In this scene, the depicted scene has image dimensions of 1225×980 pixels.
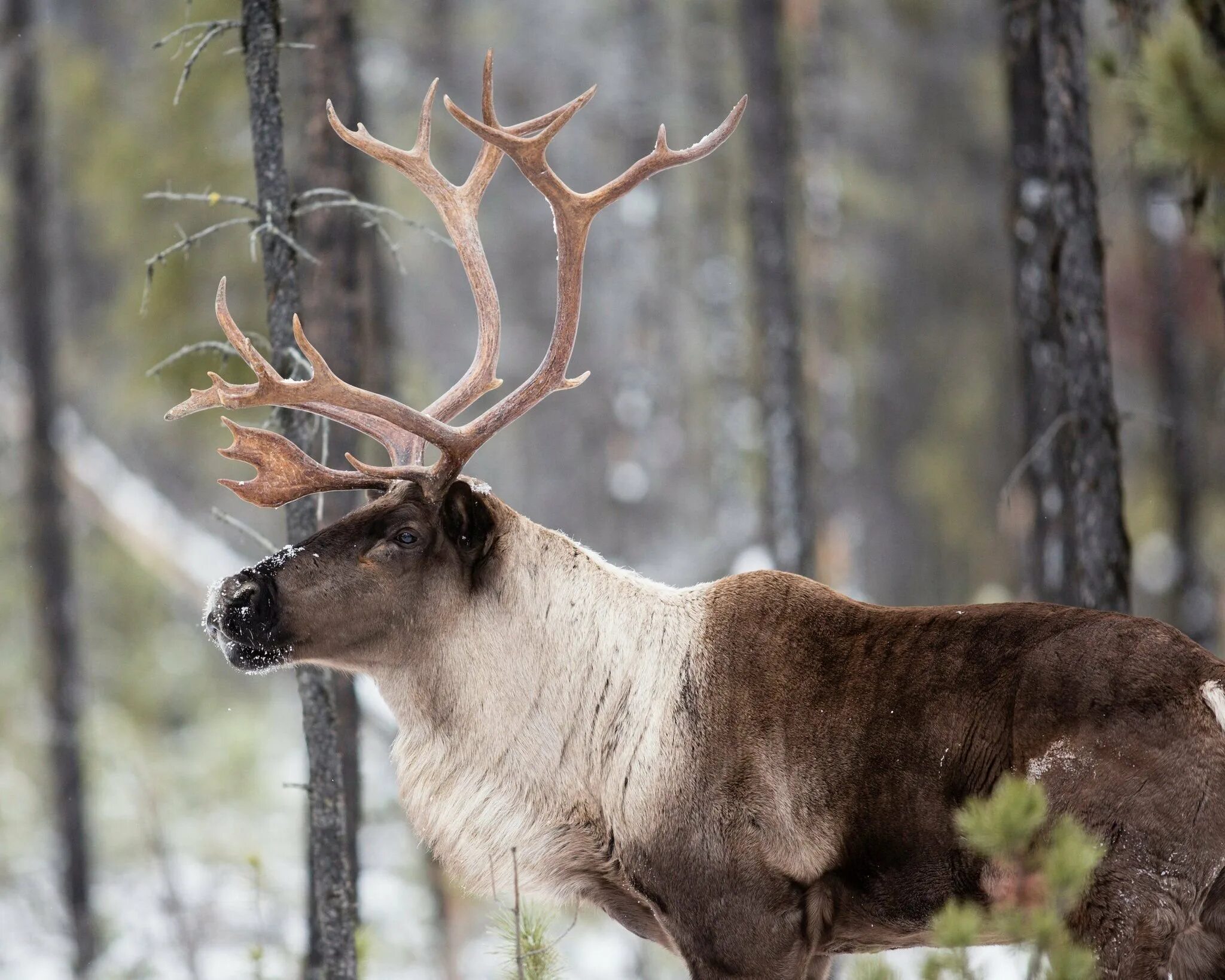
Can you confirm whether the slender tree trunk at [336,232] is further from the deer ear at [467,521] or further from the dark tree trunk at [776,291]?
the dark tree trunk at [776,291]

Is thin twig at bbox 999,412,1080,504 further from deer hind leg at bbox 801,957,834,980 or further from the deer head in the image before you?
deer hind leg at bbox 801,957,834,980

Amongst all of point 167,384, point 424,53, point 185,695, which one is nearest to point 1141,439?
point 424,53

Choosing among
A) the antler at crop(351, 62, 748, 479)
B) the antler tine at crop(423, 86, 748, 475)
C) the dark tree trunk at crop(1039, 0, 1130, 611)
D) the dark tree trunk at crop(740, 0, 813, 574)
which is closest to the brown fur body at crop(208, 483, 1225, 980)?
the antler at crop(351, 62, 748, 479)

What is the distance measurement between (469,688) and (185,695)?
1385cm

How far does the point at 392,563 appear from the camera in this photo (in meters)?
4.83

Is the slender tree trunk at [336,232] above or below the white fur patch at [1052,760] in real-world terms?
above

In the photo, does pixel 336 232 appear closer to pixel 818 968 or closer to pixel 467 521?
pixel 467 521

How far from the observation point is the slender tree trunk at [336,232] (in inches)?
273

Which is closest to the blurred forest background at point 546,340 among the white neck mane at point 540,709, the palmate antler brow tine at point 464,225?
the palmate antler brow tine at point 464,225

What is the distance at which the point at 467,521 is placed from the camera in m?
4.85

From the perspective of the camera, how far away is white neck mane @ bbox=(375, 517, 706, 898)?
462cm

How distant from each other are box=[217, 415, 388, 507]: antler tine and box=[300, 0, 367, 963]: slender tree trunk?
205 centimetres

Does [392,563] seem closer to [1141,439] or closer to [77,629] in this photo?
[77,629]

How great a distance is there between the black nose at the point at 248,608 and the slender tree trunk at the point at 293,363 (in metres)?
0.62
